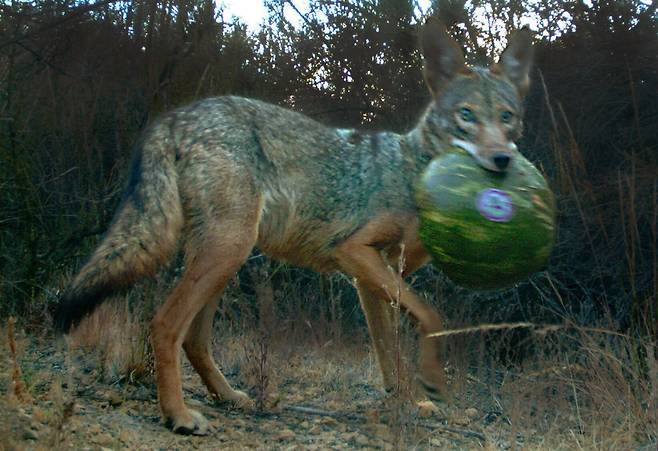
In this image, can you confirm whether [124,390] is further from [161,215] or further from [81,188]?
[81,188]

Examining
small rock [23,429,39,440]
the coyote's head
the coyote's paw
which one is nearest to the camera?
small rock [23,429,39,440]

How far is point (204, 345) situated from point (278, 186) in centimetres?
103

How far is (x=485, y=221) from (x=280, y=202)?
1263 mm

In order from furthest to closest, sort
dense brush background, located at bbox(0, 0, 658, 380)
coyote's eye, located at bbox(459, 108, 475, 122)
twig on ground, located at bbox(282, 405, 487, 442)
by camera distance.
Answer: dense brush background, located at bbox(0, 0, 658, 380) → coyote's eye, located at bbox(459, 108, 475, 122) → twig on ground, located at bbox(282, 405, 487, 442)

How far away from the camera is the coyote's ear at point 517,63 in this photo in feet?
18.2

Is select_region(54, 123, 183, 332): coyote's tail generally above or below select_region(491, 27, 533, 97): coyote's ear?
below

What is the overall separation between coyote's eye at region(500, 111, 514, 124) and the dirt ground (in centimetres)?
162

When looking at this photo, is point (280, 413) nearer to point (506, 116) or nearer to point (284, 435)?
point (284, 435)

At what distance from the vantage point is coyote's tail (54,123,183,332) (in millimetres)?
4012

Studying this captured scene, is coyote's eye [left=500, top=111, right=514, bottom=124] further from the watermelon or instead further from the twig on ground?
the twig on ground

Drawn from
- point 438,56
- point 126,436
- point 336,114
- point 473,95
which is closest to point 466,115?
point 473,95

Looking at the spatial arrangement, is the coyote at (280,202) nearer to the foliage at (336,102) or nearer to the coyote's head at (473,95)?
the coyote's head at (473,95)

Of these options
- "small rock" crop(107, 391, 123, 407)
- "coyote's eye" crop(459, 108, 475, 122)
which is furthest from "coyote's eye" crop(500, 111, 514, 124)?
"small rock" crop(107, 391, 123, 407)

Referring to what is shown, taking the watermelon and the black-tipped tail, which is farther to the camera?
the watermelon
